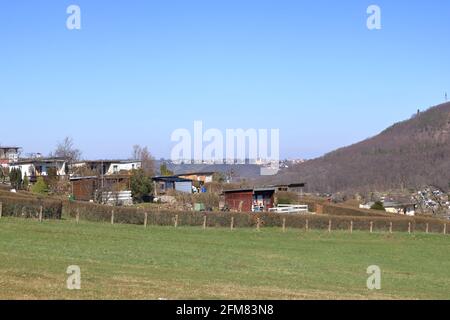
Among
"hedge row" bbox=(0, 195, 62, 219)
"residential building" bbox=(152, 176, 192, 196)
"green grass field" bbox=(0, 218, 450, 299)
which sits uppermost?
"residential building" bbox=(152, 176, 192, 196)

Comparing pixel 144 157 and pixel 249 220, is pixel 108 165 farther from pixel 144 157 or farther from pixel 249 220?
pixel 249 220

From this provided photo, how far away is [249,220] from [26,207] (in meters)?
19.0

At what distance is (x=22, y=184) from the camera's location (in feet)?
301

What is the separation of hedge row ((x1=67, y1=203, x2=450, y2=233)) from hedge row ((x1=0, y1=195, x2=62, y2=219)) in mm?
3301

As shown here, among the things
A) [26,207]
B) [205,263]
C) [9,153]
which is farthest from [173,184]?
[205,263]

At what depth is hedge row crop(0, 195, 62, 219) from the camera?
44531mm

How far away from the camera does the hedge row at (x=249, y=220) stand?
51.3 m

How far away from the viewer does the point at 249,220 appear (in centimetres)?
5681

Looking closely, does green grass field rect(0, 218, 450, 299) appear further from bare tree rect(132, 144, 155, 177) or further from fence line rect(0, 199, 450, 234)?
bare tree rect(132, 144, 155, 177)

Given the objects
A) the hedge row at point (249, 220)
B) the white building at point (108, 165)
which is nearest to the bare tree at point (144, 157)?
the white building at point (108, 165)

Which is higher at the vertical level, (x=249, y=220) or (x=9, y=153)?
(x=9, y=153)

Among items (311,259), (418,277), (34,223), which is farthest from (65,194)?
(418,277)

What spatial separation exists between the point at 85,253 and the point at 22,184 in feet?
226

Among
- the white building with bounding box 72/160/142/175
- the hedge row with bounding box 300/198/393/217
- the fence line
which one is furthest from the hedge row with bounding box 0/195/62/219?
the white building with bounding box 72/160/142/175
